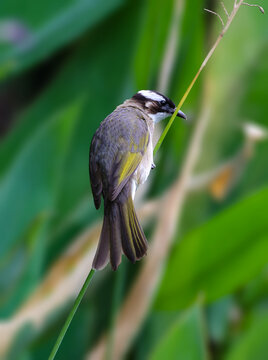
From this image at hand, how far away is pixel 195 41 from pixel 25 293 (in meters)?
0.64

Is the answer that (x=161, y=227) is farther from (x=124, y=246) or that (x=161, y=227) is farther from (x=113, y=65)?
(x=124, y=246)

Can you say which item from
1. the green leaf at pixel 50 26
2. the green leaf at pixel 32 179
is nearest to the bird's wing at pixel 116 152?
the green leaf at pixel 32 179

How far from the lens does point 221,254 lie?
1.29 metres

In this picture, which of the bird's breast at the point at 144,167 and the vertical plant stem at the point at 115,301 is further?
the vertical plant stem at the point at 115,301

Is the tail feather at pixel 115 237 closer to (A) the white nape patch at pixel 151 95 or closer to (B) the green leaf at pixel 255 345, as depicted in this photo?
(A) the white nape patch at pixel 151 95

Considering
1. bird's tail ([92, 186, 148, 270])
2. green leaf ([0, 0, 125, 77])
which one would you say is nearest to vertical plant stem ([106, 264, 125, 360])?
bird's tail ([92, 186, 148, 270])

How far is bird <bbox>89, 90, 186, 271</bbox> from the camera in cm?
44

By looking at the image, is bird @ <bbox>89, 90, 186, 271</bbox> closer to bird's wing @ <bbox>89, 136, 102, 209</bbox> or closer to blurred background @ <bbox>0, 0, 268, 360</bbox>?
Answer: bird's wing @ <bbox>89, 136, 102, 209</bbox>

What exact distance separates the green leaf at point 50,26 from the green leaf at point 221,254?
0.70 metres

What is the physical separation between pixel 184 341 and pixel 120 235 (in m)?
0.72

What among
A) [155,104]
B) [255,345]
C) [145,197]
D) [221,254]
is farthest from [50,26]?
[155,104]

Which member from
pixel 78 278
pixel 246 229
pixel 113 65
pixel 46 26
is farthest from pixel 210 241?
pixel 46 26

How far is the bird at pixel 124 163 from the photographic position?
435 millimetres

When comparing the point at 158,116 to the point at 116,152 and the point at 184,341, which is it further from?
the point at 184,341
